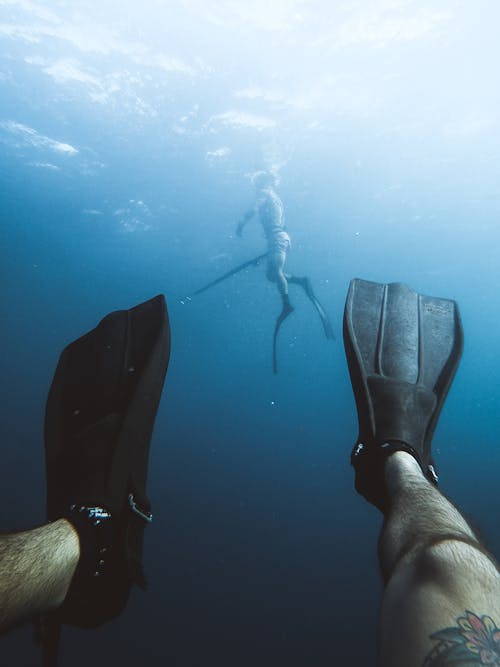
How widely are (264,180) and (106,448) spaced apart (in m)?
23.9

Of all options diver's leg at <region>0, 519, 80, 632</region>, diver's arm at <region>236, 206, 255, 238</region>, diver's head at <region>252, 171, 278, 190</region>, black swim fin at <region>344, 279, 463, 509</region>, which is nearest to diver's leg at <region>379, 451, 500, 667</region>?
→ black swim fin at <region>344, 279, 463, 509</region>

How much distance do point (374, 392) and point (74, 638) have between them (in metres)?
13.0

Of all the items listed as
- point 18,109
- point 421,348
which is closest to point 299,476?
point 421,348

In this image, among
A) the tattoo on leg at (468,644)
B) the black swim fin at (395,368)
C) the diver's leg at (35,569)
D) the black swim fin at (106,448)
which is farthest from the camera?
the black swim fin at (395,368)

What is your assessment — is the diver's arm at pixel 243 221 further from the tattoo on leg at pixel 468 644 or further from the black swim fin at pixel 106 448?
the tattoo on leg at pixel 468 644

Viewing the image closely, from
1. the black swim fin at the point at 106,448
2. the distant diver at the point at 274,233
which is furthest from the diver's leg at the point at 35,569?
the distant diver at the point at 274,233

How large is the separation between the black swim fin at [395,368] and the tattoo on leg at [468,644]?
1.13m

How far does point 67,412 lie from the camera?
8.57 feet

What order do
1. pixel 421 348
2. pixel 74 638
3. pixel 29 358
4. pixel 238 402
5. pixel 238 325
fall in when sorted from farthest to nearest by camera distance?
pixel 238 325 < pixel 238 402 < pixel 29 358 < pixel 74 638 < pixel 421 348

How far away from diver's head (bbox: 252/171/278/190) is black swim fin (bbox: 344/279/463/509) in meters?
21.4

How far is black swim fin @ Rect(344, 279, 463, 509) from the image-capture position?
2.44 m

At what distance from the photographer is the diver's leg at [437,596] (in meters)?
0.96

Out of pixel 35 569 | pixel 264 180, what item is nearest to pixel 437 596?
pixel 35 569

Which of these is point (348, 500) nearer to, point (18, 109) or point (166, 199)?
point (166, 199)
